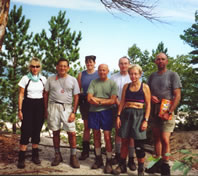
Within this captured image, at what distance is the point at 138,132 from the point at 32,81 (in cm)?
208

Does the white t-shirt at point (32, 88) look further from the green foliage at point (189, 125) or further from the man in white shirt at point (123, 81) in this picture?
the green foliage at point (189, 125)

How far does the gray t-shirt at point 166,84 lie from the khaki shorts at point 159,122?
231 mm

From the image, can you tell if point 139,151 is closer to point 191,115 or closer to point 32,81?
point 32,81

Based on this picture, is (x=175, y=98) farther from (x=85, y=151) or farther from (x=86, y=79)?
(x=85, y=151)

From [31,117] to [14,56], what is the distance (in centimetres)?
717

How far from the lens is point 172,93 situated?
485cm


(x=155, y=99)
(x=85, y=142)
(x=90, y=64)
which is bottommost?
(x=85, y=142)

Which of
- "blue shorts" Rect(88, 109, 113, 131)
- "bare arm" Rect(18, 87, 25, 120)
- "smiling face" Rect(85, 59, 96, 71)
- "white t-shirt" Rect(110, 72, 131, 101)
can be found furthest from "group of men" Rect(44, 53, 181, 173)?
"smiling face" Rect(85, 59, 96, 71)

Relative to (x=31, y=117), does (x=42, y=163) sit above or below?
below

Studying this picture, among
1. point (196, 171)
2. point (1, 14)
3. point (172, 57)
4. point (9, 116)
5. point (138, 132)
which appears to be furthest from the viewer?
point (172, 57)

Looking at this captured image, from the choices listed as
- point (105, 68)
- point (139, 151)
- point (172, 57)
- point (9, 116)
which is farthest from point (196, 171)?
point (172, 57)

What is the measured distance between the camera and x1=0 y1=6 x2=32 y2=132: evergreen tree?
36.2 feet

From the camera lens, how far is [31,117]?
4965mm

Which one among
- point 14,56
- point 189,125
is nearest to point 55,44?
point 14,56
